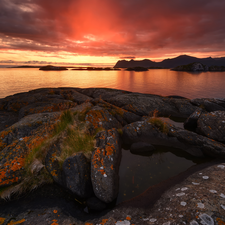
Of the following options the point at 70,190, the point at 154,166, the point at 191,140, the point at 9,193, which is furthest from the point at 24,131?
the point at 191,140

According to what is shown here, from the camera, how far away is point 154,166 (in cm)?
685

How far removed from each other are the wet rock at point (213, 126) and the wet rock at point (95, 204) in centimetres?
911

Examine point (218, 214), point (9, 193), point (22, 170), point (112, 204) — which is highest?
point (218, 214)

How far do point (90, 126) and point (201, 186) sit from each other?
6.53m

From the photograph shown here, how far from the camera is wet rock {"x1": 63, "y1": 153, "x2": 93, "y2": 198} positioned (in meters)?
5.14

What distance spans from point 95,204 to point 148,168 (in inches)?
132

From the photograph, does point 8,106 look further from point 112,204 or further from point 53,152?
point 112,204

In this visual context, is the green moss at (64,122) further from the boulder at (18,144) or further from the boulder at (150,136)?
the boulder at (150,136)

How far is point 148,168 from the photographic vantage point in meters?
6.70

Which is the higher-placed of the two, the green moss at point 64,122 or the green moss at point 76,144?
the green moss at point 64,122

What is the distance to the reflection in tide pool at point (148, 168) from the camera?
5.58 meters

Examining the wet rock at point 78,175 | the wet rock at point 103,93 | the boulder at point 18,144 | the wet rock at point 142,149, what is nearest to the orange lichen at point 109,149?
the wet rock at point 78,175

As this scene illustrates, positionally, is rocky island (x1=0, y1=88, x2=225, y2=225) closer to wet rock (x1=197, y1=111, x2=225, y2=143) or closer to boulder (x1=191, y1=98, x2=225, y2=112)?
wet rock (x1=197, y1=111, x2=225, y2=143)

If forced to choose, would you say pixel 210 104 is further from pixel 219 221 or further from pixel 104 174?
pixel 104 174
